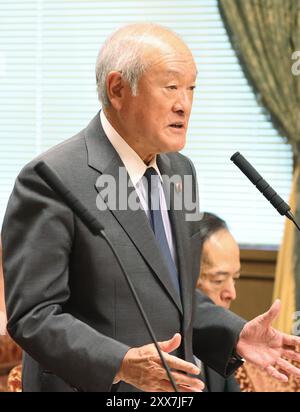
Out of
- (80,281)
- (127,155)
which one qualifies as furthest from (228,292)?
(80,281)

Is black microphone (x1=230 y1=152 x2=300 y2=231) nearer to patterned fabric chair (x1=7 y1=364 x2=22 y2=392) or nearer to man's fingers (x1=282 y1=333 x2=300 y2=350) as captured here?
man's fingers (x1=282 y1=333 x2=300 y2=350)

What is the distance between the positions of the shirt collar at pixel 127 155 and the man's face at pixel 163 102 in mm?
36

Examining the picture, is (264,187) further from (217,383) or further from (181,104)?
(217,383)

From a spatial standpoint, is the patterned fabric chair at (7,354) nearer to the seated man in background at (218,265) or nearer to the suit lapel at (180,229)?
the seated man in background at (218,265)

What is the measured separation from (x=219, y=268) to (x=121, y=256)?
1.37 m

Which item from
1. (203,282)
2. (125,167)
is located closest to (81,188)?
(125,167)

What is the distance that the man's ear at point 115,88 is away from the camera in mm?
1801

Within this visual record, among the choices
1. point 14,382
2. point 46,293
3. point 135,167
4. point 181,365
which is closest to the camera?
point 181,365

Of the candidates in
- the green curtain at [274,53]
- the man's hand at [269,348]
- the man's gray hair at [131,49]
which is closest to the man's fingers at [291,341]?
the man's hand at [269,348]

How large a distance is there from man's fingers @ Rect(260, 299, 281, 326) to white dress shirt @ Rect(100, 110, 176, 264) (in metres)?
0.23

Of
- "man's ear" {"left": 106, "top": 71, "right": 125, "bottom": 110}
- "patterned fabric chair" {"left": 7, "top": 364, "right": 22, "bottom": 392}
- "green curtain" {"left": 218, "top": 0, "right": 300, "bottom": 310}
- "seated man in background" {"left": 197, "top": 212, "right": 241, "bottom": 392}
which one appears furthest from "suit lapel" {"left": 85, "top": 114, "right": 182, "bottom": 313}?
"green curtain" {"left": 218, "top": 0, "right": 300, "bottom": 310}

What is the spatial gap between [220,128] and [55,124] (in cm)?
103

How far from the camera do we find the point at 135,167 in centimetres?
183

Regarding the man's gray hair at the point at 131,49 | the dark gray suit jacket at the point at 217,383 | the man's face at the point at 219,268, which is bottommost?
the dark gray suit jacket at the point at 217,383
